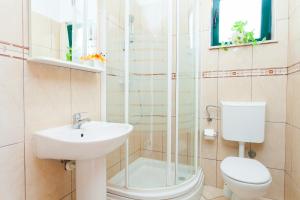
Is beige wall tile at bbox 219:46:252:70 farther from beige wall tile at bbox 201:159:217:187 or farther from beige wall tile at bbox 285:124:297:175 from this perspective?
beige wall tile at bbox 201:159:217:187

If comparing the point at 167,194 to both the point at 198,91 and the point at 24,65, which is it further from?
the point at 24,65

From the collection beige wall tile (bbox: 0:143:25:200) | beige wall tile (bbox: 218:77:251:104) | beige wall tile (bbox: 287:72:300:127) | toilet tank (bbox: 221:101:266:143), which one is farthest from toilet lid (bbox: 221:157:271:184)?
beige wall tile (bbox: 0:143:25:200)

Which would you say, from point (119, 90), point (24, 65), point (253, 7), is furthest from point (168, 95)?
point (253, 7)

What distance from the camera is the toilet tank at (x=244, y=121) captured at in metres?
1.64

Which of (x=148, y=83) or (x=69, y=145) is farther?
(x=148, y=83)

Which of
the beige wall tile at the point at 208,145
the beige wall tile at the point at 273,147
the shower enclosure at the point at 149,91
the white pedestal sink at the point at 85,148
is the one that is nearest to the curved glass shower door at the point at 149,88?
the shower enclosure at the point at 149,91

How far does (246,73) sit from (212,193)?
126 centimetres

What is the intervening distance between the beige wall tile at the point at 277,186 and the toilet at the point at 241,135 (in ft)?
1.19

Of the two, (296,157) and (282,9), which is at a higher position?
(282,9)

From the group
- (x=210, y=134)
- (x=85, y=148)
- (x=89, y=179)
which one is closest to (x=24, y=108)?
(x=85, y=148)

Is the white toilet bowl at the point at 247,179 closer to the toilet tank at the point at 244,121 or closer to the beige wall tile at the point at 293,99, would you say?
the toilet tank at the point at 244,121

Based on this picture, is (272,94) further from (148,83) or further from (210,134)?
(148,83)

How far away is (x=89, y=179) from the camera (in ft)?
3.52

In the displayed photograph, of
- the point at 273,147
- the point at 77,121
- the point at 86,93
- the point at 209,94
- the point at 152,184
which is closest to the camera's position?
the point at 77,121
